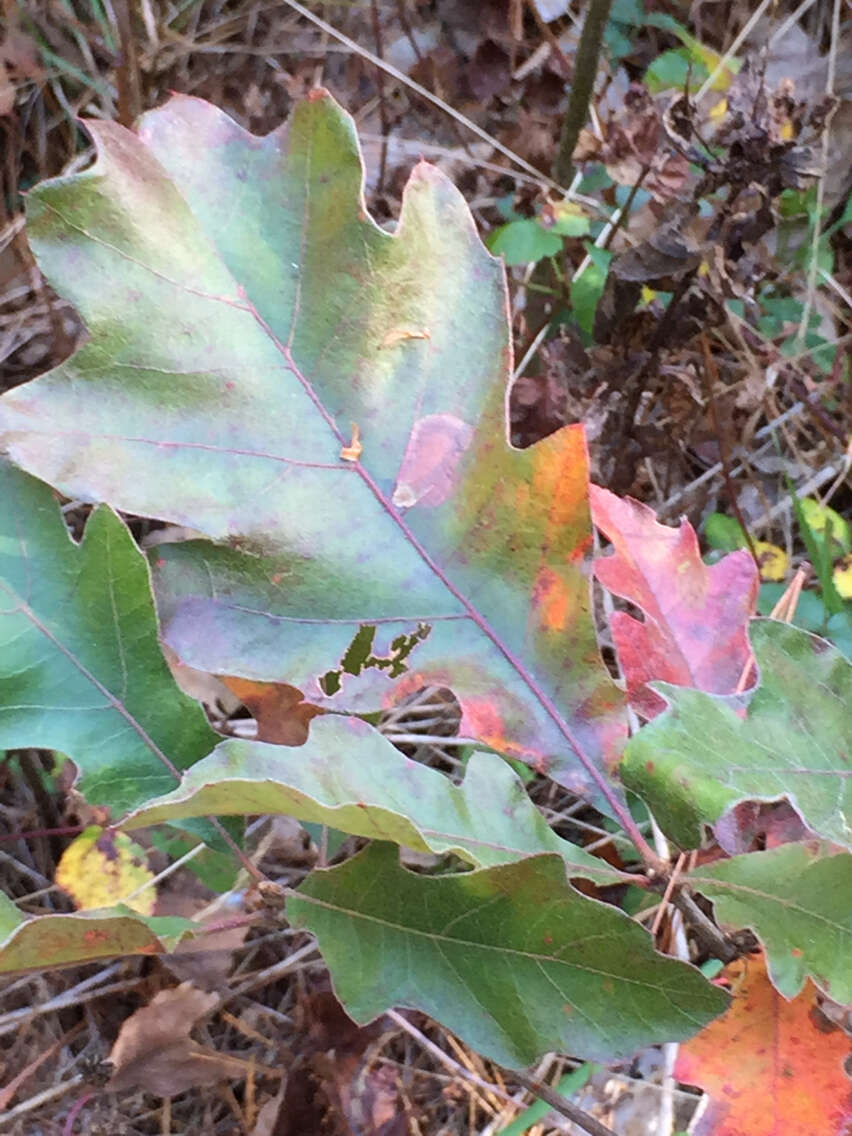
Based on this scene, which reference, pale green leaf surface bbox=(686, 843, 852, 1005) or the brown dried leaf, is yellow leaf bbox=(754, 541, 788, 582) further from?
the brown dried leaf

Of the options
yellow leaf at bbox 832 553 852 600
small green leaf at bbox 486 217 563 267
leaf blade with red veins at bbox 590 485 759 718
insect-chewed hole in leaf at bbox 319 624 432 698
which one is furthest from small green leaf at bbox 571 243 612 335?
insect-chewed hole in leaf at bbox 319 624 432 698

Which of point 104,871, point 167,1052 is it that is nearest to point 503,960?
point 167,1052

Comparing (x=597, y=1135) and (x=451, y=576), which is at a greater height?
(x=451, y=576)

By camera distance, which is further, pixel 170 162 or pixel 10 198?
pixel 10 198

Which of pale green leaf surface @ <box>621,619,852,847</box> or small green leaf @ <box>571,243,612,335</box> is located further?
small green leaf @ <box>571,243,612,335</box>

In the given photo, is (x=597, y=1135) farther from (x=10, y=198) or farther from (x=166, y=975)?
(x=10, y=198)

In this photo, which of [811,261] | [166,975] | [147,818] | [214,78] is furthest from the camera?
[214,78]

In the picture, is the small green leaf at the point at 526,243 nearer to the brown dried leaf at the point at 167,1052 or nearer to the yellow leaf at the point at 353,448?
the yellow leaf at the point at 353,448

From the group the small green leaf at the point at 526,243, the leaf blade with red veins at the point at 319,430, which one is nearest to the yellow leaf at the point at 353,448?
the leaf blade with red veins at the point at 319,430

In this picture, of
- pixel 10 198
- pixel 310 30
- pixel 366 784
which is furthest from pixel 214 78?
pixel 366 784
